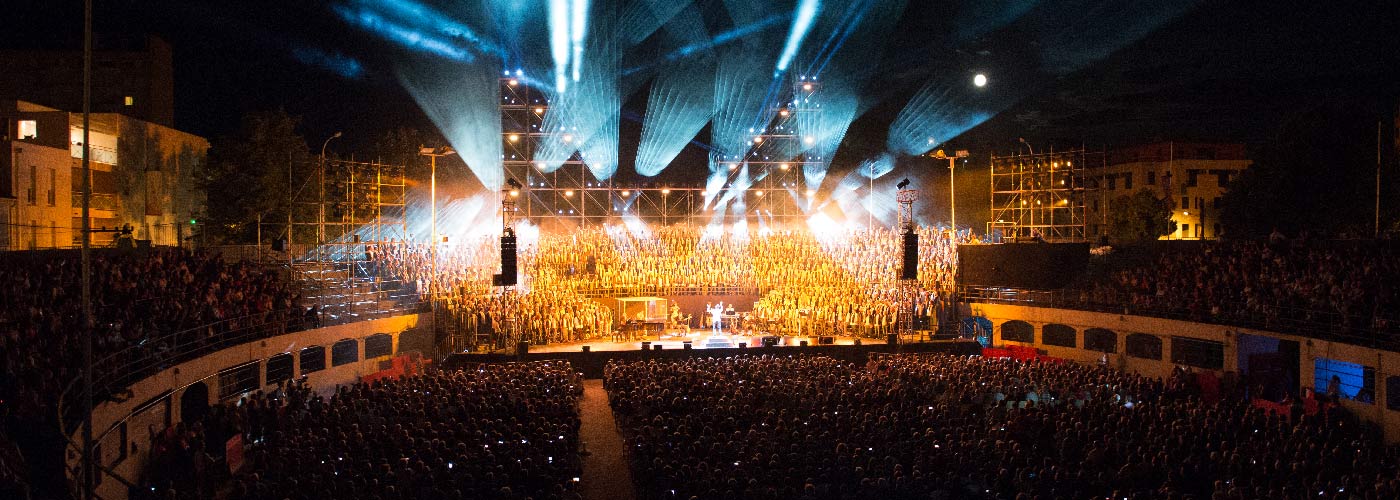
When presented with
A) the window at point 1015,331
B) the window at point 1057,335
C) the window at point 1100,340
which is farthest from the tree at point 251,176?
the window at point 1100,340

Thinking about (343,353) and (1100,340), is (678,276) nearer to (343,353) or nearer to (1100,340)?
(343,353)

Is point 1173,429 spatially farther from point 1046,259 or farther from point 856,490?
point 1046,259

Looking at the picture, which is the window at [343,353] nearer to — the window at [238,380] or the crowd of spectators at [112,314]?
the crowd of spectators at [112,314]

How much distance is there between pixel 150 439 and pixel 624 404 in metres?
7.55

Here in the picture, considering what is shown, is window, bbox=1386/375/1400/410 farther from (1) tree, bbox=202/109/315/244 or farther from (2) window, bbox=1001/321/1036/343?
(1) tree, bbox=202/109/315/244

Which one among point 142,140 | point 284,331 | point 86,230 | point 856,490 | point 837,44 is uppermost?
point 837,44

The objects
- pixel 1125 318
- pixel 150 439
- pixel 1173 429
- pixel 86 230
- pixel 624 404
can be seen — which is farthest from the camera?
pixel 1125 318

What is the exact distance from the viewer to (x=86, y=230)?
37.8 feet

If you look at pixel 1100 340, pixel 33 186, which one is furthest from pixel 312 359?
pixel 1100 340

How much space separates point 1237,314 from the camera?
2234 cm

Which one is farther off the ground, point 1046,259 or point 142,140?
point 142,140

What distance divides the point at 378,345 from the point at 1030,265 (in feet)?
59.7

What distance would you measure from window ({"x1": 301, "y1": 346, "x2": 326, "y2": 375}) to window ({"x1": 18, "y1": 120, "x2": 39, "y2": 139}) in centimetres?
1074

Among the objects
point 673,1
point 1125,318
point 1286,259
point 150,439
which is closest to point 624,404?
point 150,439
